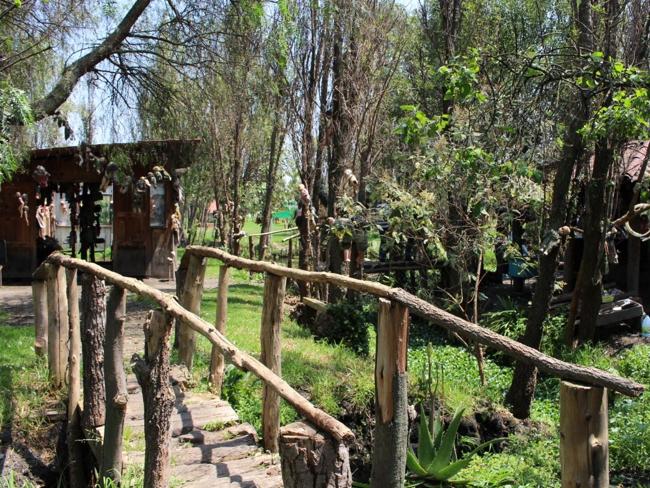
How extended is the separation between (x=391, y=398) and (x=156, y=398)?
1.52 m

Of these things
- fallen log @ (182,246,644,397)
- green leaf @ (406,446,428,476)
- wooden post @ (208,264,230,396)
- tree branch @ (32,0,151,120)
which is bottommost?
green leaf @ (406,446,428,476)

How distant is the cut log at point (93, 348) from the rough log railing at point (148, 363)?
0.01 m

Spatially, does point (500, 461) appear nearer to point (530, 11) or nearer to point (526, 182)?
point (526, 182)

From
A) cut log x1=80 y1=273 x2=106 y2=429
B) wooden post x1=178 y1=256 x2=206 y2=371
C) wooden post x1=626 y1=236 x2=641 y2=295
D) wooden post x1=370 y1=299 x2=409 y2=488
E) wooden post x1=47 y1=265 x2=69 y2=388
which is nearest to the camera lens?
wooden post x1=370 y1=299 x2=409 y2=488

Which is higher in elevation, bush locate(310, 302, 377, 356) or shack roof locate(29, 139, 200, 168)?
shack roof locate(29, 139, 200, 168)

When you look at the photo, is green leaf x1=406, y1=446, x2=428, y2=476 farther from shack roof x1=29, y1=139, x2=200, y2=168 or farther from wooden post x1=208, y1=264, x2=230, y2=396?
shack roof x1=29, y1=139, x2=200, y2=168

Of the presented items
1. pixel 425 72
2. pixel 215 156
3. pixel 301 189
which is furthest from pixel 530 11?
pixel 215 156

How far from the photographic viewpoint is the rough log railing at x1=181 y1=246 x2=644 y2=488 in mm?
2561

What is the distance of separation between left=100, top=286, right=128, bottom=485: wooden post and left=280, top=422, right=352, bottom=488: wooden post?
2426 millimetres

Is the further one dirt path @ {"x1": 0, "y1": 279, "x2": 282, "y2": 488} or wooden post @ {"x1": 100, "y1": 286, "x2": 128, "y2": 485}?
wooden post @ {"x1": 100, "y1": 286, "x2": 128, "y2": 485}

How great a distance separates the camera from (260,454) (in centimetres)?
489

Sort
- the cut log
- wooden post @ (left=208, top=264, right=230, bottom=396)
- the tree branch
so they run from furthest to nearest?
the tree branch
wooden post @ (left=208, top=264, right=230, bottom=396)
the cut log

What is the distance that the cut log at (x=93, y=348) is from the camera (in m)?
5.70

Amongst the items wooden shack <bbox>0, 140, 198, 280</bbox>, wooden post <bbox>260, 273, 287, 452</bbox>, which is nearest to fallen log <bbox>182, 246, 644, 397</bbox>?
wooden post <bbox>260, 273, 287, 452</bbox>
